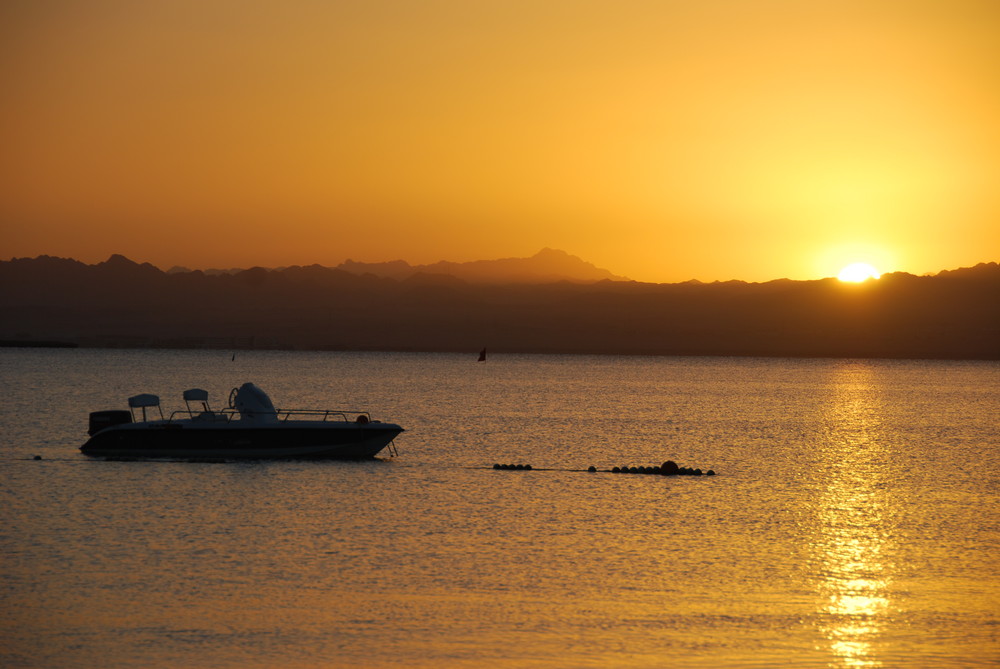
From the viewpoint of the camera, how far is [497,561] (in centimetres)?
3206

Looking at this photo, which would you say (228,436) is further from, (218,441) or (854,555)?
(854,555)

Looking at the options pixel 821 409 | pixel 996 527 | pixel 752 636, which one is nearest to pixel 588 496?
pixel 996 527

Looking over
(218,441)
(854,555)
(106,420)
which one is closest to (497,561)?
(854,555)

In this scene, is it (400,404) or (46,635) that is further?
(400,404)

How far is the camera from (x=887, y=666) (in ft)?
69.5

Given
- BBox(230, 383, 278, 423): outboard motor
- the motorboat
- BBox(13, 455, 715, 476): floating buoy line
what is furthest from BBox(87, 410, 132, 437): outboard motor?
BBox(230, 383, 278, 423): outboard motor

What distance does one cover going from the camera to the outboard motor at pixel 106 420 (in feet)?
192

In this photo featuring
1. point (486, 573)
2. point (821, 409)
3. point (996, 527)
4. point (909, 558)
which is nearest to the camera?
point (486, 573)

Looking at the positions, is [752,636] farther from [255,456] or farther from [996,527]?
[255,456]

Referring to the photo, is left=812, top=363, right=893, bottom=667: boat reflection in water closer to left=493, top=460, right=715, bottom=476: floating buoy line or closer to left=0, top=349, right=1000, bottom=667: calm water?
left=0, top=349, right=1000, bottom=667: calm water

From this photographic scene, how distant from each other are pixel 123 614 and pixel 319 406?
330 feet

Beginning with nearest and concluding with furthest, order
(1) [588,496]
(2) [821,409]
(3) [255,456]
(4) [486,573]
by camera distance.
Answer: (4) [486,573]
(1) [588,496]
(3) [255,456]
(2) [821,409]

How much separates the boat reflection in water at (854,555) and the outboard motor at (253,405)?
2802 centimetres

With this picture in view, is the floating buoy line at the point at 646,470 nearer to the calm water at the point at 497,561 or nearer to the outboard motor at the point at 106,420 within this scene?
the calm water at the point at 497,561
